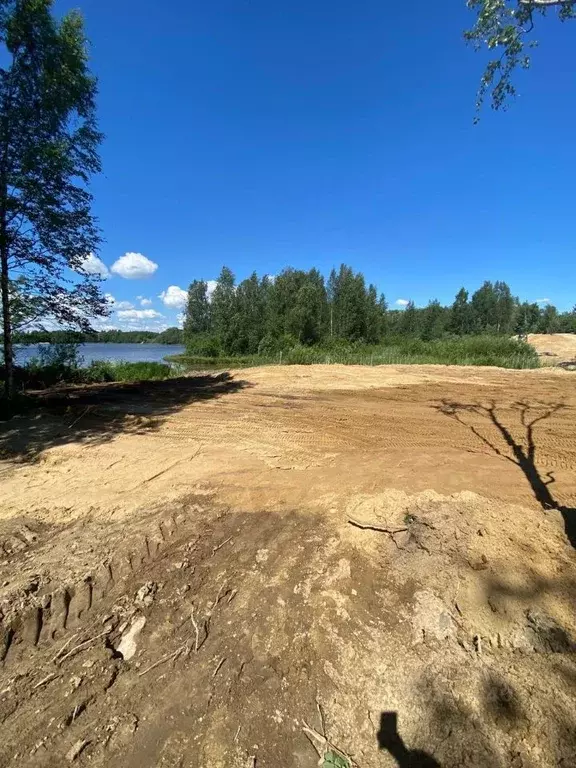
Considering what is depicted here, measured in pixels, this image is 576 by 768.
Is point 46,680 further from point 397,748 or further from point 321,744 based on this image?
point 397,748

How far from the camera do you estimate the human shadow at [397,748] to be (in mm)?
1963

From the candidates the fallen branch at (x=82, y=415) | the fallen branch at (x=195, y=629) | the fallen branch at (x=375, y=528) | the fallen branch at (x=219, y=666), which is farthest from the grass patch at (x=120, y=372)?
the fallen branch at (x=219, y=666)

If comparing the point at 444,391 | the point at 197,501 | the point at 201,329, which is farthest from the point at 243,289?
the point at 197,501

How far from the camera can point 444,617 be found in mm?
2762

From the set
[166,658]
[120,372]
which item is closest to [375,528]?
[166,658]

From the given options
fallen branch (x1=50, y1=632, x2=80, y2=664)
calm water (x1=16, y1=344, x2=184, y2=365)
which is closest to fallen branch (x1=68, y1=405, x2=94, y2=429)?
calm water (x1=16, y1=344, x2=184, y2=365)

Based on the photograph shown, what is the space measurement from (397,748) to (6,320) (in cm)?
1012

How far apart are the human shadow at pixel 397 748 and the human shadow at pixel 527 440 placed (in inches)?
93.8

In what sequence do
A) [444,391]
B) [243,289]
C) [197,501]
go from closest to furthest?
[197,501] < [444,391] < [243,289]

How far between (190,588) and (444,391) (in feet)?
33.1

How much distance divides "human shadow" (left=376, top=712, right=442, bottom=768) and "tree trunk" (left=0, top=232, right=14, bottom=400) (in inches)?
375

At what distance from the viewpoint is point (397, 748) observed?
204 cm

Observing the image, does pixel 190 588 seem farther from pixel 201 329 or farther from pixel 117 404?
pixel 201 329

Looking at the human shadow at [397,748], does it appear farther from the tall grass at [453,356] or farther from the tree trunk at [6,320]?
the tall grass at [453,356]
